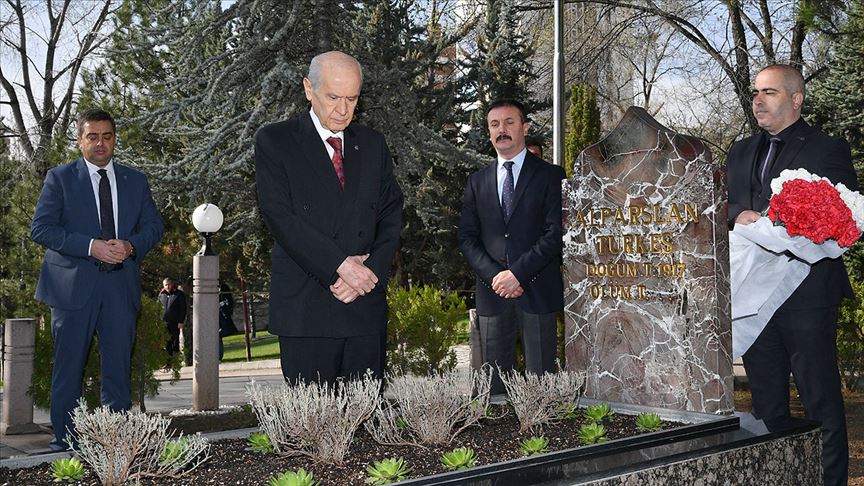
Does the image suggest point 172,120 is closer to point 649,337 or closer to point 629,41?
point 649,337

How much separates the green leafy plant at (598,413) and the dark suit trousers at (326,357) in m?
1.11

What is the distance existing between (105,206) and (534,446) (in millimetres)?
3668

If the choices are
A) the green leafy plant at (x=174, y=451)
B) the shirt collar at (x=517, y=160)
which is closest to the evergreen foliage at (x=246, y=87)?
the shirt collar at (x=517, y=160)

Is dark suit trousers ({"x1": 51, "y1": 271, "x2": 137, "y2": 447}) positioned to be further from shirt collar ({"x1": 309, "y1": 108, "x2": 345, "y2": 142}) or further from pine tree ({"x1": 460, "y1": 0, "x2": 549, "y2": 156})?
pine tree ({"x1": 460, "y1": 0, "x2": 549, "y2": 156})

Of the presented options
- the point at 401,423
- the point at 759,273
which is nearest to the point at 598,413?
the point at 401,423

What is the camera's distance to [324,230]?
12.9ft

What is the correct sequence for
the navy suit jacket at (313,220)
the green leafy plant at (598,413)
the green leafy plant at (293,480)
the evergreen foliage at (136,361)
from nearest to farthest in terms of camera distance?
the green leafy plant at (293,480), the navy suit jacket at (313,220), the green leafy plant at (598,413), the evergreen foliage at (136,361)

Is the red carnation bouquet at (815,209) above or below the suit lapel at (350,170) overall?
below

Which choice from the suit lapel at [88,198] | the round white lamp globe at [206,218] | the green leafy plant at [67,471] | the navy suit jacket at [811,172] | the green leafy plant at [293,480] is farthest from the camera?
the round white lamp globe at [206,218]

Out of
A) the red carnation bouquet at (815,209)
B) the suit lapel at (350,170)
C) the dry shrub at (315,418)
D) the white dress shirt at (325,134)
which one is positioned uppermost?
the white dress shirt at (325,134)

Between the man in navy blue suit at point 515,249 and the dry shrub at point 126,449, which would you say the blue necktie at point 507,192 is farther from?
the dry shrub at point 126,449

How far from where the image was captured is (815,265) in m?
4.60

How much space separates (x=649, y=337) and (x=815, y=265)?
943 mm

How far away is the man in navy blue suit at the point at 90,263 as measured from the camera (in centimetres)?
560
